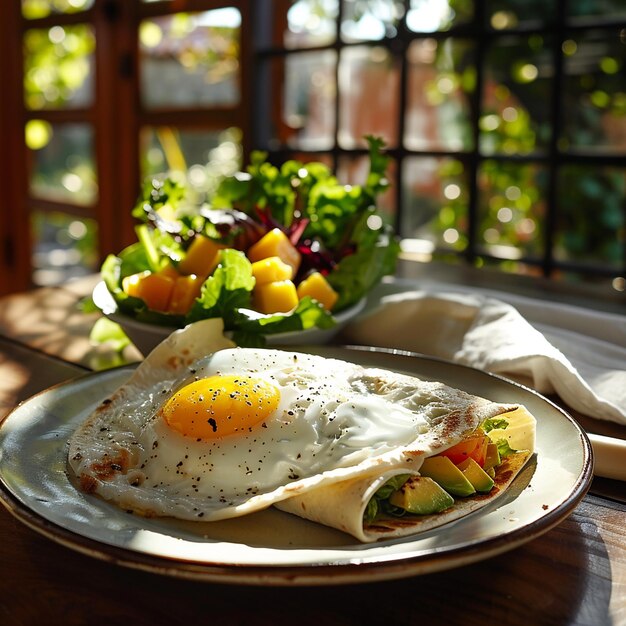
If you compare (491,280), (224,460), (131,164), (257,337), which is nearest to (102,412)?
(224,460)

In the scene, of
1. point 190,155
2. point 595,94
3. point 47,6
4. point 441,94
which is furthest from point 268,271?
point 47,6

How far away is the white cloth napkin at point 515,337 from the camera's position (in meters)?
1.30

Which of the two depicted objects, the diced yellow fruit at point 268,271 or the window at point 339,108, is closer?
the diced yellow fruit at point 268,271

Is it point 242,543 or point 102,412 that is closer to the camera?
point 242,543

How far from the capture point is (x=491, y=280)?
7.29 ft

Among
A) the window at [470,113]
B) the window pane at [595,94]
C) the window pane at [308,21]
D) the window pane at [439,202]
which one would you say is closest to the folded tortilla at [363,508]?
the window at [470,113]

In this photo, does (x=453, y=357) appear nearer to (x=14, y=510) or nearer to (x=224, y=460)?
(x=224, y=460)

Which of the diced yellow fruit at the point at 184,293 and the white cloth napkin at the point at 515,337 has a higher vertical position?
the diced yellow fruit at the point at 184,293

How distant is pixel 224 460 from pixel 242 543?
143 millimetres

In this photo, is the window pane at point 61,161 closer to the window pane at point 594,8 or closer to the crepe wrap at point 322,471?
the window pane at point 594,8

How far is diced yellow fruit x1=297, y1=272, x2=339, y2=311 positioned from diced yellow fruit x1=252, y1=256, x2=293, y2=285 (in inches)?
2.1

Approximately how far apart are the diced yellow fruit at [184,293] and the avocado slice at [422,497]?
2.24 ft

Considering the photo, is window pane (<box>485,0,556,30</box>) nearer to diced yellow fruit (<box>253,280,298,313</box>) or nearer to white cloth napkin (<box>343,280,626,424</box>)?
white cloth napkin (<box>343,280,626,424</box>)

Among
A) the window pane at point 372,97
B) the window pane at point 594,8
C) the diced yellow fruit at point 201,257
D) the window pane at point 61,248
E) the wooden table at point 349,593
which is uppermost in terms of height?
the window pane at point 594,8
